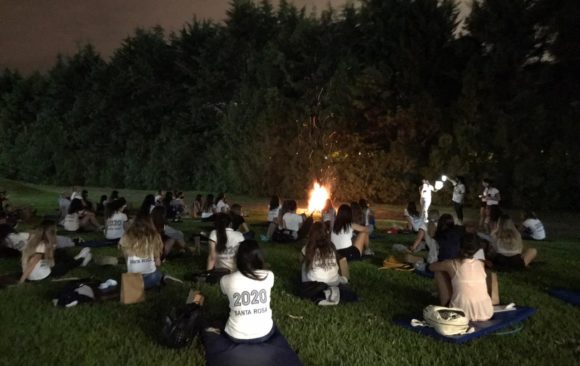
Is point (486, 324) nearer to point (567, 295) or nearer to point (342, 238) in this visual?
point (567, 295)

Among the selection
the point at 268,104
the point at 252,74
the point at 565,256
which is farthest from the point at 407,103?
the point at 565,256

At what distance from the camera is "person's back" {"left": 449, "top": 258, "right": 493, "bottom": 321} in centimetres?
663

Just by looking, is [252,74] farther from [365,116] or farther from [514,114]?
[514,114]

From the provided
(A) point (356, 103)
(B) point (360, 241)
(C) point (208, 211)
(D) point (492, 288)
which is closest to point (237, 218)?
(B) point (360, 241)

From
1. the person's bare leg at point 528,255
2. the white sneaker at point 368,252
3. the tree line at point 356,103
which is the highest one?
the tree line at point 356,103

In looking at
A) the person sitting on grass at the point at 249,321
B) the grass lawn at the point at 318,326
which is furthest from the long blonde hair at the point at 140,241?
the person sitting on grass at the point at 249,321

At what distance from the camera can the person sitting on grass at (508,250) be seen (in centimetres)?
995

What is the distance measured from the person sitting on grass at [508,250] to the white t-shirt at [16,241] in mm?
9983

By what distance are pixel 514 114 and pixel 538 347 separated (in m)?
19.4

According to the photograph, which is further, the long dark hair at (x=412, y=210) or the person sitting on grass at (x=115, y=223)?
the long dark hair at (x=412, y=210)

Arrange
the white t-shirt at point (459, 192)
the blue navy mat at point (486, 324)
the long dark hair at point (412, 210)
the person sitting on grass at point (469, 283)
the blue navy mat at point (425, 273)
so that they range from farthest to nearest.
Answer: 1. the white t-shirt at point (459, 192)
2. the long dark hair at point (412, 210)
3. the blue navy mat at point (425, 273)
4. the person sitting on grass at point (469, 283)
5. the blue navy mat at point (486, 324)

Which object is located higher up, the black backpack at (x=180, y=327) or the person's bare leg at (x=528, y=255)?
the person's bare leg at (x=528, y=255)

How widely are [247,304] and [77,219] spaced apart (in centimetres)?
1095

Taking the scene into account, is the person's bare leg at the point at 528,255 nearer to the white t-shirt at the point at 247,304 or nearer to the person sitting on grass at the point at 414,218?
the person sitting on grass at the point at 414,218
